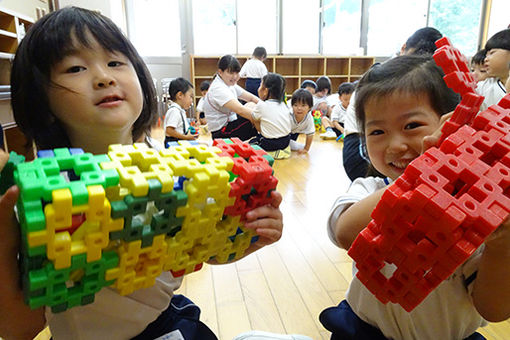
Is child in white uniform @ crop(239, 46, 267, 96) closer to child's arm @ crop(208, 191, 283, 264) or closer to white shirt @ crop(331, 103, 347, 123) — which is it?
white shirt @ crop(331, 103, 347, 123)

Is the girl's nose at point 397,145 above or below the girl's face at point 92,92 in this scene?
below

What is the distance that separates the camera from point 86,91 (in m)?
0.68

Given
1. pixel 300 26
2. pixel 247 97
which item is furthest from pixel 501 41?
pixel 300 26

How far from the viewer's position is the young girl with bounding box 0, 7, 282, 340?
0.68m

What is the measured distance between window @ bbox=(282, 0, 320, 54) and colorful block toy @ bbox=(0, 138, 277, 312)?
7353mm

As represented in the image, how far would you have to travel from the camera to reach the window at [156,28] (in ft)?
23.3

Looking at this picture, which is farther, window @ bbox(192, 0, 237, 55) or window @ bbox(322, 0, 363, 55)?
window @ bbox(322, 0, 363, 55)

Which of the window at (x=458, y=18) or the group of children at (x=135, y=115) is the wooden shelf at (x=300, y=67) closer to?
the window at (x=458, y=18)

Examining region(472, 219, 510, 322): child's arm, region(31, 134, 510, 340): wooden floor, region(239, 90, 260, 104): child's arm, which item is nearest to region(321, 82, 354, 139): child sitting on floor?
region(239, 90, 260, 104): child's arm

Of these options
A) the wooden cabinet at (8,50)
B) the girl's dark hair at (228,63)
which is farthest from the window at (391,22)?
the wooden cabinet at (8,50)

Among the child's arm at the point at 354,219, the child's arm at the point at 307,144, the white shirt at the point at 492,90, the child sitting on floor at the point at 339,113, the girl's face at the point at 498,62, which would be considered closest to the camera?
the child's arm at the point at 354,219

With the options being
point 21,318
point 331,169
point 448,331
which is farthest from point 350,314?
point 331,169

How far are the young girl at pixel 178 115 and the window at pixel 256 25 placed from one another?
420cm

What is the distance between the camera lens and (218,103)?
3.69 m
